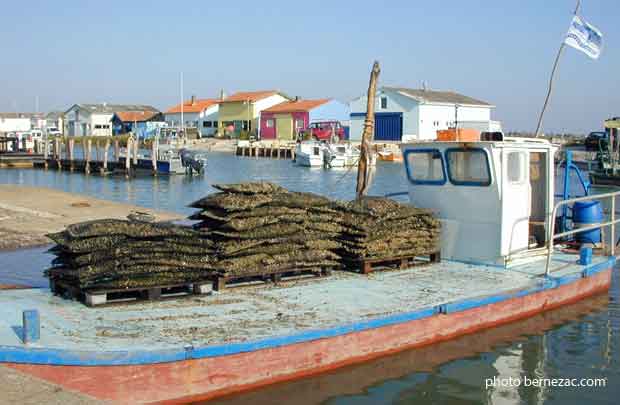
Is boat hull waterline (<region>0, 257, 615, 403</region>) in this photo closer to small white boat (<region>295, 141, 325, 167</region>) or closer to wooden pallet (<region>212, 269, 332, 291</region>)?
wooden pallet (<region>212, 269, 332, 291</region>)

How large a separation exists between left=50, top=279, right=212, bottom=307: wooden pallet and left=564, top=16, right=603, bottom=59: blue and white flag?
330 inches

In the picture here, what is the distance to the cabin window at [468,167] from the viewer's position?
10805 millimetres

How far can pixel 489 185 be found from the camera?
35.5 feet

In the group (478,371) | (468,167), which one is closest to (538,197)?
(468,167)

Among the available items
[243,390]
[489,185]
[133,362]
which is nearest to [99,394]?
[133,362]

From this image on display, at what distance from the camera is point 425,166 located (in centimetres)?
1159

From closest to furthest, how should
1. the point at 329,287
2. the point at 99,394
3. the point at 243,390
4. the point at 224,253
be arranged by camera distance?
the point at 99,394
the point at 243,390
the point at 224,253
the point at 329,287

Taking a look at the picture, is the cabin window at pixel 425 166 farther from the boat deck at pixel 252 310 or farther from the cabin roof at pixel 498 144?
the boat deck at pixel 252 310

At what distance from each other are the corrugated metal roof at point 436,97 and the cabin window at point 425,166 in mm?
55530

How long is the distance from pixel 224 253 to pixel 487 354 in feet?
12.5

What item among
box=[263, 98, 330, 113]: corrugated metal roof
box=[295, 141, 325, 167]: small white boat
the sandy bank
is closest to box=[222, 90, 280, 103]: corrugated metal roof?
box=[263, 98, 330, 113]: corrugated metal roof

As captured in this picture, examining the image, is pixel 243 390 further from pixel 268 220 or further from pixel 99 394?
pixel 268 220

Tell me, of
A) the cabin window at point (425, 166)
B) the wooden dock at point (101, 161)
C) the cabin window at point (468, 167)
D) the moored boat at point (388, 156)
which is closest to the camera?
the cabin window at point (468, 167)

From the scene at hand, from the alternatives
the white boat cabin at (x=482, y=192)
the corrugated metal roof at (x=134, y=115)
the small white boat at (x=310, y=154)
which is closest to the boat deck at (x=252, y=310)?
the white boat cabin at (x=482, y=192)
